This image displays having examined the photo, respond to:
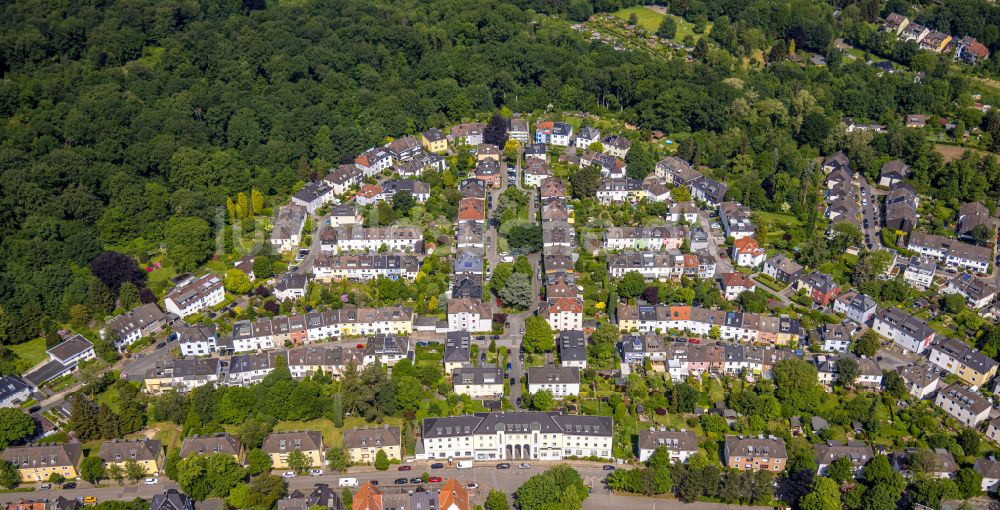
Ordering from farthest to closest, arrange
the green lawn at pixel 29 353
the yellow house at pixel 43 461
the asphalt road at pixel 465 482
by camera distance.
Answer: the green lawn at pixel 29 353 < the yellow house at pixel 43 461 < the asphalt road at pixel 465 482

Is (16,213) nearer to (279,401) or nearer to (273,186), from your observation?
(273,186)

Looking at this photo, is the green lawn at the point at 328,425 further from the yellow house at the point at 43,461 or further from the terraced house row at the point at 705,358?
the terraced house row at the point at 705,358

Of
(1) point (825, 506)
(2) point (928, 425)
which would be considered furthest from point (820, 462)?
(2) point (928, 425)

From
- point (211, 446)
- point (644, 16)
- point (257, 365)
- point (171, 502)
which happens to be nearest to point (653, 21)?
point (644, 16)

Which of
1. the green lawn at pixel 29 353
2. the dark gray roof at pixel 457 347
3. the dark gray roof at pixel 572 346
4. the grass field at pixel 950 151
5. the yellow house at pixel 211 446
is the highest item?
the grass field at pixel 950 151

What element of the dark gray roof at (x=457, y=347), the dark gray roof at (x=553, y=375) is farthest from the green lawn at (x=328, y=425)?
the dark gray roof at (x=553, y=375)

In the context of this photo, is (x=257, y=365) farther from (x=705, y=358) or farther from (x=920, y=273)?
(x=920, y=273)
